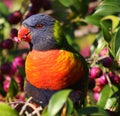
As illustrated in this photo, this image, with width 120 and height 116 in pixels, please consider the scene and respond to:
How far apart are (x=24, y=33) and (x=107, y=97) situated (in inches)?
20.7

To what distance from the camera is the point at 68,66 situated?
2098 mm

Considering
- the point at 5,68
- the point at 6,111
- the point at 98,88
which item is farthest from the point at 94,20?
the point at 6,111

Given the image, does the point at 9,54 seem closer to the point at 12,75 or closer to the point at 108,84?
the point at 12,75

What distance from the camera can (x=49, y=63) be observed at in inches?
83.6

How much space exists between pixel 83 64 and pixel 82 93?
0.15 m

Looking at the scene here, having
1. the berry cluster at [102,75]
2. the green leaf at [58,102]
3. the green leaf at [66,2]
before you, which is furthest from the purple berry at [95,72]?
the green leaf at [58,102]

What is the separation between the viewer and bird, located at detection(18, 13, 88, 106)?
211cm

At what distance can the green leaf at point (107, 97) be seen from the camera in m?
2.22

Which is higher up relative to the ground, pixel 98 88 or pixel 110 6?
pixel 110 6

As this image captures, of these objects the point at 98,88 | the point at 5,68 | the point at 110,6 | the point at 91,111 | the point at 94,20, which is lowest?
the point at 98,88

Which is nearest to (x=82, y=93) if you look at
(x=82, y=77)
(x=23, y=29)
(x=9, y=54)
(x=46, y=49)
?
(x=82, y=77)

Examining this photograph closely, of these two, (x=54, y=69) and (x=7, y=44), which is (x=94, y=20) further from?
(x=7, y=44)

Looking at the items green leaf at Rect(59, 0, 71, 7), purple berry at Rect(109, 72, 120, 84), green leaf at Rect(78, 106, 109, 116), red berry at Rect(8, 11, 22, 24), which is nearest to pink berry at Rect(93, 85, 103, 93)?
purple berry at Rect(109, 72, 120, 84)

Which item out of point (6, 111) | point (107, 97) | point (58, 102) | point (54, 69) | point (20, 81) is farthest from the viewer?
point (20, 81)
